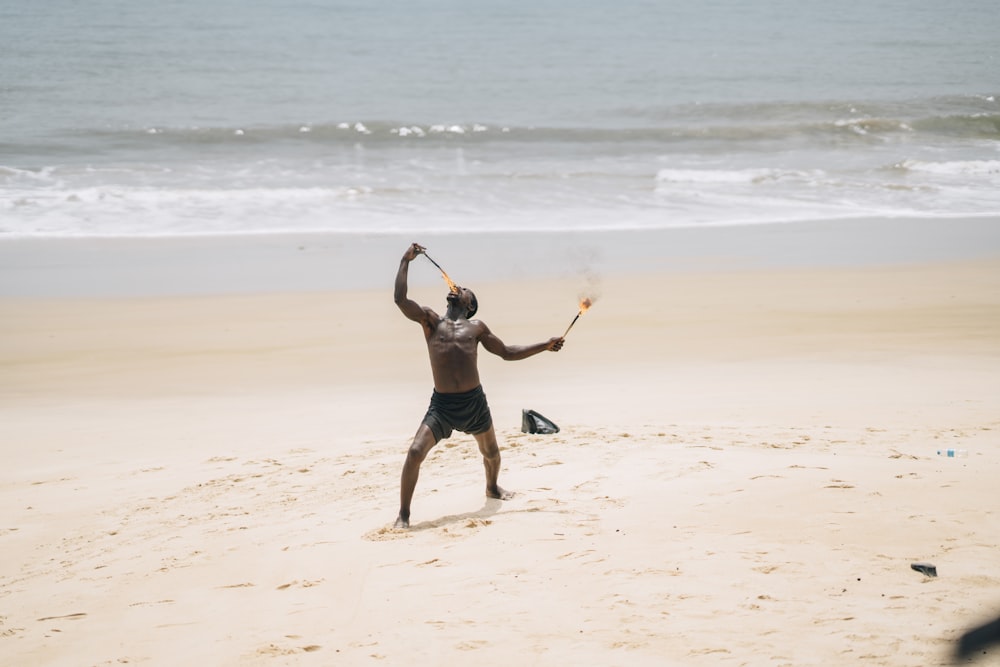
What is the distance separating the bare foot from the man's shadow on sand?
0.07 metres

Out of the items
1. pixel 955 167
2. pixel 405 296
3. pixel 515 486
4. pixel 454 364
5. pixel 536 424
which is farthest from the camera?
pixel 955 167

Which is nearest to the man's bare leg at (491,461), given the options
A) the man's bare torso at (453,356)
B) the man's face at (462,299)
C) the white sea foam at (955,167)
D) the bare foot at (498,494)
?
the bare foot at (498,494)

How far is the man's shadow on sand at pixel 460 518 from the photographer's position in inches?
232

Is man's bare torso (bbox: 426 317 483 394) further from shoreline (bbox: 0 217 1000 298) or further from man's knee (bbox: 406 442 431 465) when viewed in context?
shoreline (bbox: 0 217 1000 298)

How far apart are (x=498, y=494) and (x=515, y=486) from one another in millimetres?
275

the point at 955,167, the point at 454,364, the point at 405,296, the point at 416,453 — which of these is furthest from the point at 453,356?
the point at 955,167

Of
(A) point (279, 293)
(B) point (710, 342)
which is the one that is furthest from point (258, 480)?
(A) point (279, 293)

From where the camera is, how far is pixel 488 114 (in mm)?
31188

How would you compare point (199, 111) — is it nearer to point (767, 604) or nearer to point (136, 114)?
point (136, 114)

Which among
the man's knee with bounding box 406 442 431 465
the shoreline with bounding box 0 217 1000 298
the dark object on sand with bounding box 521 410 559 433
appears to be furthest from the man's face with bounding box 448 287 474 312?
the shoreline with bounding box 0 217 1000 298

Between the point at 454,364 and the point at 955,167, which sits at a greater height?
the point at 955,167

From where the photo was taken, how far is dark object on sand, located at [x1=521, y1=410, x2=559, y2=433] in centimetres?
791

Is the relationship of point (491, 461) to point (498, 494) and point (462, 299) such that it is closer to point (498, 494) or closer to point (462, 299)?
point (498, 494)

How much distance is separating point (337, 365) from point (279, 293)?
3.15 meters
